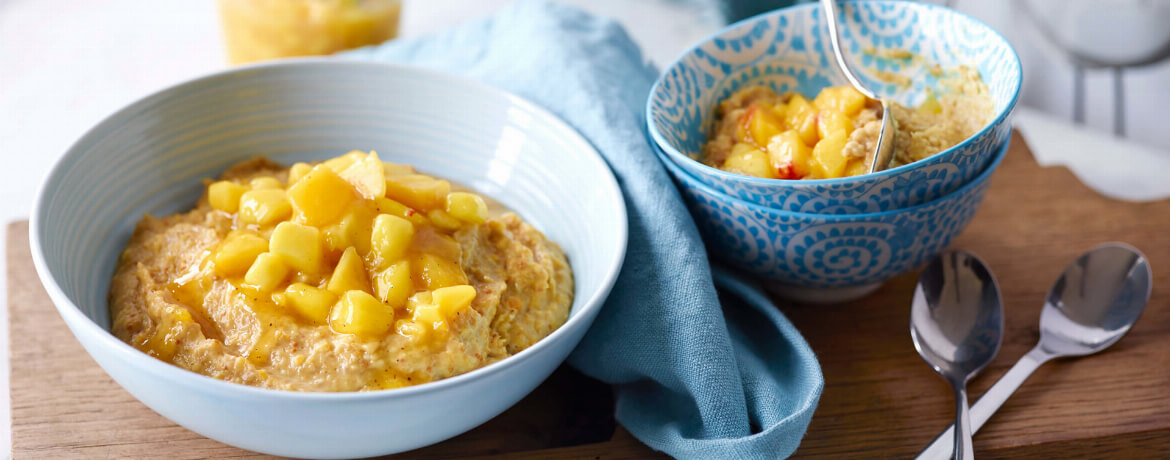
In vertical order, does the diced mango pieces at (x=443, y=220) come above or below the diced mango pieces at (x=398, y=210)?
below

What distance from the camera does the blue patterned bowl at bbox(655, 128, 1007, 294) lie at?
1.90 meters

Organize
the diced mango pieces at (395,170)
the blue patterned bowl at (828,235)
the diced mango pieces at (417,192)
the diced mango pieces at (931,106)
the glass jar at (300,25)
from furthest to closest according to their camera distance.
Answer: the glass jar at (300,25) → the diced mango pieces at (931,106) → the diced mango pieces at (395,170) → the diced mango pieces at (417,192) → the blue patterned bowl at (828,235)

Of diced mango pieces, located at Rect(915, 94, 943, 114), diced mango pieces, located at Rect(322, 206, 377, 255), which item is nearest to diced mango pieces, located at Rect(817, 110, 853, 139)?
diced mango pieces, located at Rect(915, 94, 943, 114)

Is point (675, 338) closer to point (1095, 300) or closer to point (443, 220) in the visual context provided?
point (443, 220)

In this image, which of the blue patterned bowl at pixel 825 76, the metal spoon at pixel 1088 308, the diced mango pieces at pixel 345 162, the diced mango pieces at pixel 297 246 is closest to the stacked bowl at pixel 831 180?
the blue patterned bowl at pixel 825 76

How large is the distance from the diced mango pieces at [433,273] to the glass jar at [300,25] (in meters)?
1.55

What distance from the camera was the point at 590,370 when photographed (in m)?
1.93

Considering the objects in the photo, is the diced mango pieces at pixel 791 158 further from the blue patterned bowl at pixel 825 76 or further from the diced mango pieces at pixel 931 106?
the diced mango pieces at pixel 931 106

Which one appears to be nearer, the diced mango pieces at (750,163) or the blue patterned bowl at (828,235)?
the blue patterned bowl at (828,235)

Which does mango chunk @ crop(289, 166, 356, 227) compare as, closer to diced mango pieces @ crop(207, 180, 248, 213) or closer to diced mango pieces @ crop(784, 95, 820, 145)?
diced mango pieces @ crop(207, 180, 248, 213)

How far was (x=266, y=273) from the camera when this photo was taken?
1.76 m

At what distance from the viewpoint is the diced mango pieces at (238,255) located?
71.5 inches

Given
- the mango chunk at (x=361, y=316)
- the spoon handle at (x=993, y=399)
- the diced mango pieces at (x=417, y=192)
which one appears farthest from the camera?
the diced mango pieces at (x=417, y=192)

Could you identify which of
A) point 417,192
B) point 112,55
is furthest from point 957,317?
point 112,55
